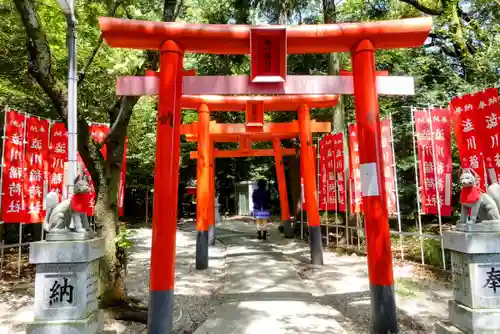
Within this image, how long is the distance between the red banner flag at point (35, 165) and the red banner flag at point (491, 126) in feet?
28.0

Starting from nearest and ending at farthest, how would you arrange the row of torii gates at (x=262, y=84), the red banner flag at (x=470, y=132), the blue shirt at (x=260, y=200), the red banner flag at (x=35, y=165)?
the row of torii gates at (x=262, y=84), the red banner flag at (x=470, y=132), the red banner flag at (x=35, y=165), the blue shirt at (x=260, y=200)

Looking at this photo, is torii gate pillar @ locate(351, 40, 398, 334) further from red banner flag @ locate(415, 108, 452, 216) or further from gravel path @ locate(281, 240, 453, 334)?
red banner flag @ locate(415, 108, 452, 216)

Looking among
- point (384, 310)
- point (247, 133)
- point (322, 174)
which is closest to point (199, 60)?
point (247, 133)

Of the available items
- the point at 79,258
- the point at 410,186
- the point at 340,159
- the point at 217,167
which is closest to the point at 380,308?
the point at 79,258

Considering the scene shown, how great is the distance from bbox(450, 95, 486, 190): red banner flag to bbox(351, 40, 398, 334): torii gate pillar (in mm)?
2552

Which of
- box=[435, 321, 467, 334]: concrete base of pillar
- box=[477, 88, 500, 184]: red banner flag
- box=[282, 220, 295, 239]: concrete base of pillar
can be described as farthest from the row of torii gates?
box=[282, 220, 295, 239]: concrete base of pillar

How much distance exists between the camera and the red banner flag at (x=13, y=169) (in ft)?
22.5

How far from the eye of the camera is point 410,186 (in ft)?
39.8

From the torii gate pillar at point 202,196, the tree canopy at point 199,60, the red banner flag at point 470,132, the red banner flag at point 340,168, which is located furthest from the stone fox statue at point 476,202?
the red banner flag at point 340,168

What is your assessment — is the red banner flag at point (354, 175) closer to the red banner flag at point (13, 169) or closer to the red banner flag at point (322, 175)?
the red banner flag at point (322, 175)

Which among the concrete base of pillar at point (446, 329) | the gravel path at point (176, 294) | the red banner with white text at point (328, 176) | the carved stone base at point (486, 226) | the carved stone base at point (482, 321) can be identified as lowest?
the gravel path at point (176, 294)

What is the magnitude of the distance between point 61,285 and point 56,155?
19.2 feet

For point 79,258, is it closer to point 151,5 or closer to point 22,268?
point 151,5

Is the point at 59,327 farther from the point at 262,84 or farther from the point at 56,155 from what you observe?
the point at 56,155
